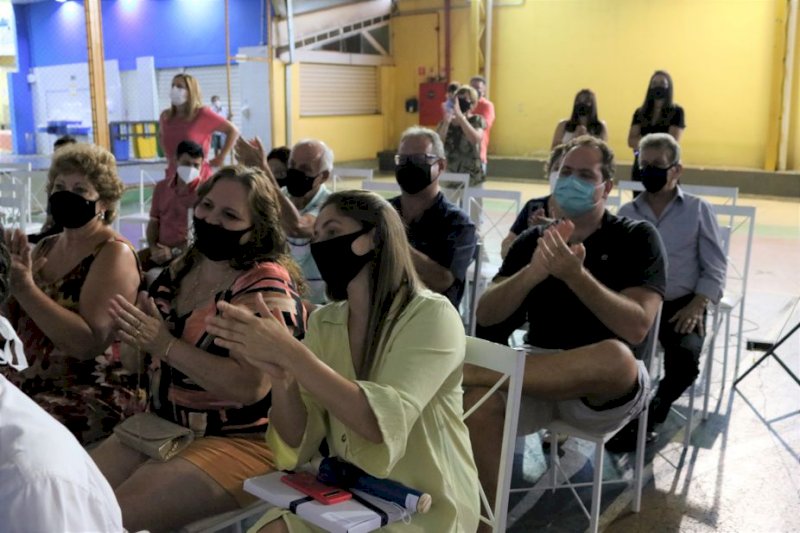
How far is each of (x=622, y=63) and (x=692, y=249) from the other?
10383 millimetres

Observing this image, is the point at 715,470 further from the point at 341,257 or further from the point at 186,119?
the point at 186,119

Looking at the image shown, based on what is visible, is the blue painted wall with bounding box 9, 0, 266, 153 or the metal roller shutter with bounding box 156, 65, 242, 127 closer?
the metal roller shutter with bounding box 156, 65, 242, 127

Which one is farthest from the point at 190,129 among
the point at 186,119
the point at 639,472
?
the point at 639,472

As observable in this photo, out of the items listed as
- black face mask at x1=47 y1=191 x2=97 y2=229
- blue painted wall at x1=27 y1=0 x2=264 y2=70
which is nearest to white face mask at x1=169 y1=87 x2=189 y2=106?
black face mask at x1=47 y1=191 x2=97 y2=229

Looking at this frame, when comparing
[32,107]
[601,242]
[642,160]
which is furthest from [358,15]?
[601,242]

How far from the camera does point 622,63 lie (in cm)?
1320

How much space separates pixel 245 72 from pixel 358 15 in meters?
2.81

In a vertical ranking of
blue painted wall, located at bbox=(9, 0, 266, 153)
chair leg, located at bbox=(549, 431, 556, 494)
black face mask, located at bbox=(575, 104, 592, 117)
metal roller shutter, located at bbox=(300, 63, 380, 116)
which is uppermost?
blue painted wall, located at bbox=(9, 0, 266, 153)

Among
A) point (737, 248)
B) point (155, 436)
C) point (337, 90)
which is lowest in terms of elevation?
point (737, 248)

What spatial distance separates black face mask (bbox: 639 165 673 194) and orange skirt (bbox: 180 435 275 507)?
8.06 feet

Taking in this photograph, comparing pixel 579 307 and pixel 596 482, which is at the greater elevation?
pixel 579 307

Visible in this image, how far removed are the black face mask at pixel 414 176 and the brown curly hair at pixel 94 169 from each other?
4.16ft

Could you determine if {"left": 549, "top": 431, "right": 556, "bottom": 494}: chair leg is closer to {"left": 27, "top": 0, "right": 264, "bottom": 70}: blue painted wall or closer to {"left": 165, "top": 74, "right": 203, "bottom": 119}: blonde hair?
{"left": 165, "top": 74, "right": 203, "bottom": 119}: blonde hair

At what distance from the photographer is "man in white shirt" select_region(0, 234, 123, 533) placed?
2.43 ft
